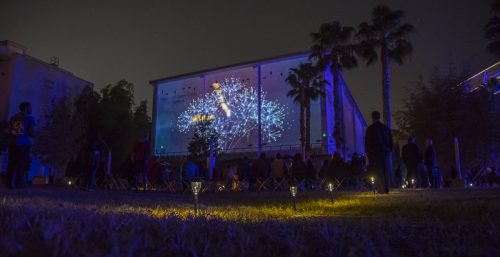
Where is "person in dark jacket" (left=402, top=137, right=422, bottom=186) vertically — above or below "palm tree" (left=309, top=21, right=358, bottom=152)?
below

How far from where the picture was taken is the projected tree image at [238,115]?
134ft

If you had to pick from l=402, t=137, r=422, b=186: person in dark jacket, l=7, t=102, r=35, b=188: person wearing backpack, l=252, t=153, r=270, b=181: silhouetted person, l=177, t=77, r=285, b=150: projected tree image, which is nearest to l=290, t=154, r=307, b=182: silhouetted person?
l=252, t=153, r=270, b=181: silhouetted person

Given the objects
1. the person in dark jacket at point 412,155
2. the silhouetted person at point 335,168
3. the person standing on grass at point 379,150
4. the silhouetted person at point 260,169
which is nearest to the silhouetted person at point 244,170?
the silhouetted person at point 260,169

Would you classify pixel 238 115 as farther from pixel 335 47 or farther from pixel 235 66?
pixel 335 47

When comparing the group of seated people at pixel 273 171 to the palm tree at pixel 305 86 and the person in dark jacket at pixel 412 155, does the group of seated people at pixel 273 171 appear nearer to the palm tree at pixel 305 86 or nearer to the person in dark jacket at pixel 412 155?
the person in dark jacket at pixel 412 155

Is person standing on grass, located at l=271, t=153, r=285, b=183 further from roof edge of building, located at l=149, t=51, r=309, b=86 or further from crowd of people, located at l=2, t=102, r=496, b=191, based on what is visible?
roof edge of building, located at l=149, t=51, r=309, b=86

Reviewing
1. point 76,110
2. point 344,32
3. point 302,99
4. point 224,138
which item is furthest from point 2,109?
point 344,32

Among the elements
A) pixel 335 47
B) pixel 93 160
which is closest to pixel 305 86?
pixel 335 47

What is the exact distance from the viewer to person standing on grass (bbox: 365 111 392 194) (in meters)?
8.70

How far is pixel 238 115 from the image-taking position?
41031 millimetres

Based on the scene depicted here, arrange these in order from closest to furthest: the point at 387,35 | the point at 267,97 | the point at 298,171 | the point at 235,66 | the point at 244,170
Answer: the point at 298,171
the point at 244,170
the point at 387,35
the point at 267,97
the point at 235,66

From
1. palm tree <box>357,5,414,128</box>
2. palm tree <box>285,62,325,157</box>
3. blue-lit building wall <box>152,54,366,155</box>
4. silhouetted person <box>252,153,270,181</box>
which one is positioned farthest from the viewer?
blue-lit building wall <box>152,54,366,155</box>

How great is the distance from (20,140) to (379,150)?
798 centimetres

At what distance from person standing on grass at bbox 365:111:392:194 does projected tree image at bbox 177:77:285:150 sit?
31184 mm
